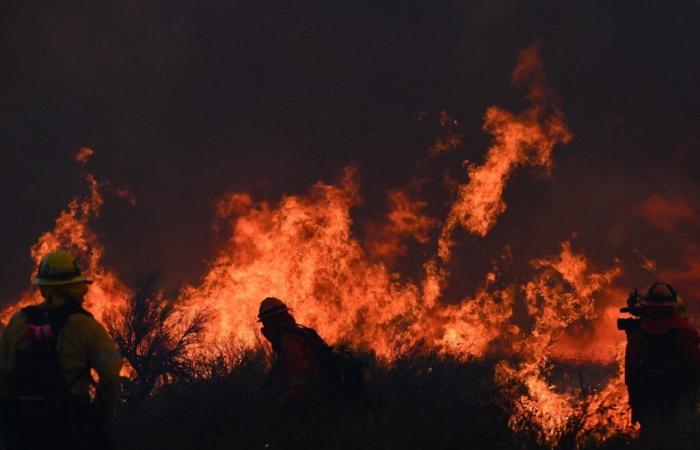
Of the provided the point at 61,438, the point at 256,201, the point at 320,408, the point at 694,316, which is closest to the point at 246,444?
the point at 320,408

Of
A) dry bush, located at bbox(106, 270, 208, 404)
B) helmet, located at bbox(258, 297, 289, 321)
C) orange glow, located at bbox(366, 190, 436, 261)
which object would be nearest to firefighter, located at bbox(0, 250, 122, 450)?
helmet, located at bbox(258, 297, 289, 321)

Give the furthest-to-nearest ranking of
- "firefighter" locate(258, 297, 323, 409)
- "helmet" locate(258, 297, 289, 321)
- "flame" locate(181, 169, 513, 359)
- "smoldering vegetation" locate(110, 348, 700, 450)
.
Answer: "flame" locate(181, 169, 513, 359) < "helmet" locate(258, 297, 289, 321) < "firefighter" locate(258, 297, 323, 409) < "smoldering vegetation" locate(110, 348, 700, 450)

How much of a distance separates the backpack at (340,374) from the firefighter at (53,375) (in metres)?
2.61

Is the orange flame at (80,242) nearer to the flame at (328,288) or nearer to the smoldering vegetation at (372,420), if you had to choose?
the flame at (328,288)

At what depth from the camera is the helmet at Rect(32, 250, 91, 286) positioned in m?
5.24

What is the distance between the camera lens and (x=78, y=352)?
16.6 feet

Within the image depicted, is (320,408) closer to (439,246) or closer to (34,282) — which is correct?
(34,282)

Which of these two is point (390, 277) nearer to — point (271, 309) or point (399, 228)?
point (399, 228)

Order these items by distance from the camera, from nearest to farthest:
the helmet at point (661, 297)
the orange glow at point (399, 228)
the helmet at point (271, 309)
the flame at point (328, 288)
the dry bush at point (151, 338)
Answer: the helmet at point (271, 309) < the helmet at point (661, 297) < the dry bush at point (151, 338) < the flame at point (328, 288) < the orange glow at point (399, 228)

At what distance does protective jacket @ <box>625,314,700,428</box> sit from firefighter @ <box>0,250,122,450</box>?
567 centimetres

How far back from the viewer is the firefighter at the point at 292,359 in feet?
23.2

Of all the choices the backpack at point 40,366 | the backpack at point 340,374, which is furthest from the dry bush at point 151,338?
the backpack at point 40,366

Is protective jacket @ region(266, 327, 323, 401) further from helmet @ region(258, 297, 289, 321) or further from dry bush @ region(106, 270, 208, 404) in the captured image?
dry bush @ region(106, 270, 208, 404)

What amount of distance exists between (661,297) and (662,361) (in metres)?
0.70
